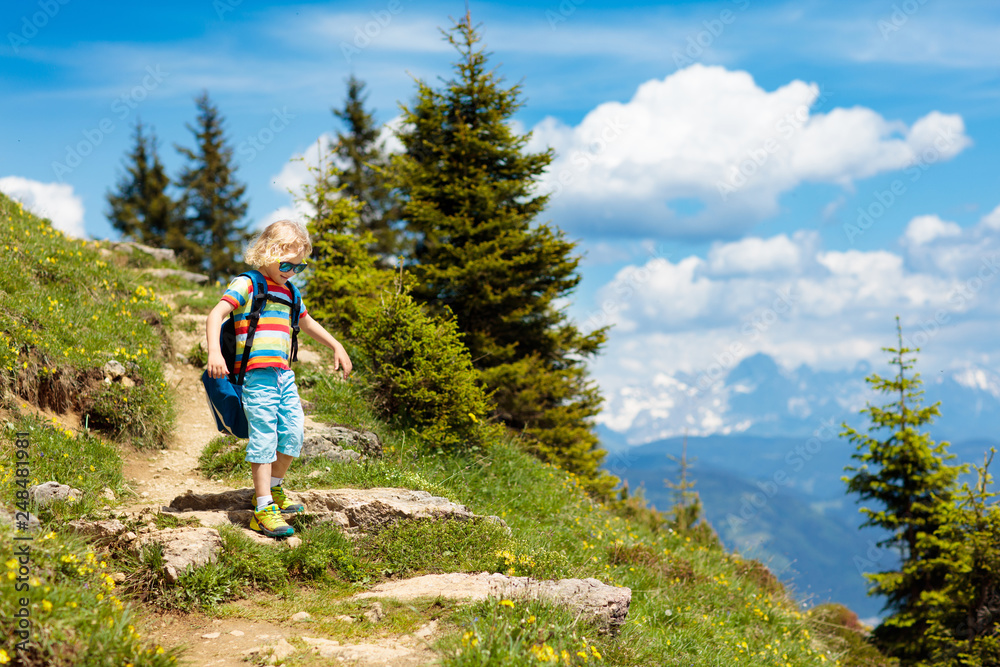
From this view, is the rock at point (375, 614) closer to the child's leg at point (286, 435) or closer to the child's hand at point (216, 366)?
the child's leg at point (286, 435)

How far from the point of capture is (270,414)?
553 centimetres

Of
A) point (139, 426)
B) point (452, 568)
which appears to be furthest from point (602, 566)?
point (139, 426)

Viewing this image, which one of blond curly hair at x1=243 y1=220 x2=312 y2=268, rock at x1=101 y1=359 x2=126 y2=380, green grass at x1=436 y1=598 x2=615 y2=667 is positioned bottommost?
green grass at x1=436 y1=598 x2=615 y2=667

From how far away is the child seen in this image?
216 inches

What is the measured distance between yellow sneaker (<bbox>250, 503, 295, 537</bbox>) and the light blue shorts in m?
0.43

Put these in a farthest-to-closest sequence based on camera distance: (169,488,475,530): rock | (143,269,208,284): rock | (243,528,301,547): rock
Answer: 1. (143,269,208,284): rock
2. (169,488,475,530): rock
3. (243,528,301,547): rock

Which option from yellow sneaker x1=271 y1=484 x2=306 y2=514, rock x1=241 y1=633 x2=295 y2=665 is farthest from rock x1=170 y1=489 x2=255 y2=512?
rock x1=241 y1=633 x2=295 y2=665

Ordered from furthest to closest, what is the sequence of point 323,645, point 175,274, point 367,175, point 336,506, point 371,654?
1. point 367,175
2. point 175,274
3. point 336,506
4. point 323,645
5. point 371,654

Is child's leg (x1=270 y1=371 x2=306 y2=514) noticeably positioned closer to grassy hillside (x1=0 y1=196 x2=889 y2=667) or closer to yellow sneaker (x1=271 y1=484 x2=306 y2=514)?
yellow sneaker (x1=271 y1=484 x2=306 y2=514)

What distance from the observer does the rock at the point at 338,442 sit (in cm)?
752

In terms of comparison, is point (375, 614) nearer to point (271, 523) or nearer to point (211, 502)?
point (271, 523)

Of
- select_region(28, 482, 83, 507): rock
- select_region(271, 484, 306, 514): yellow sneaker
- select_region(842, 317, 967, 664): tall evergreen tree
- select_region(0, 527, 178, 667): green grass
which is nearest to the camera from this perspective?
select_region(0, 527, 178, 667): green grass

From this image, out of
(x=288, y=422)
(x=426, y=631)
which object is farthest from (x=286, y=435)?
(x=426, y=631)

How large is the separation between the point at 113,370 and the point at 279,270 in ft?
12.3
